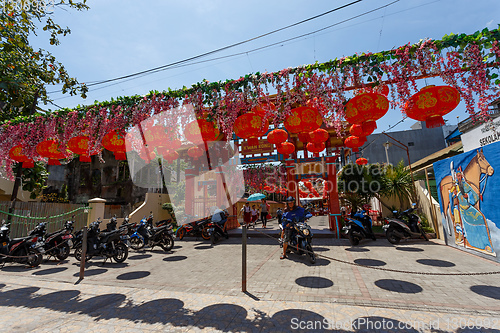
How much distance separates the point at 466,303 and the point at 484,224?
4.09 metres

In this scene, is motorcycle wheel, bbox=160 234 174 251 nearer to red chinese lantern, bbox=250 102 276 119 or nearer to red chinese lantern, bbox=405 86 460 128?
red chinese lantern, bbox=250 102 276 119

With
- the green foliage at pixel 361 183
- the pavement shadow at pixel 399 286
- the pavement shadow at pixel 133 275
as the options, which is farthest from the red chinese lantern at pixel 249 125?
the green foliage at pixel 361 183

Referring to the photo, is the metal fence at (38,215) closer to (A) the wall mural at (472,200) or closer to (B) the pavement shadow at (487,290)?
(B) the pavement shadow at (487,290)

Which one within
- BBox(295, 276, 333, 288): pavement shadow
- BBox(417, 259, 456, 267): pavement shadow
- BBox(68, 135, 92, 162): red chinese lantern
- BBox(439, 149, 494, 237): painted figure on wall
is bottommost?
BBox(417, 259, 456, 267): pavement shadow

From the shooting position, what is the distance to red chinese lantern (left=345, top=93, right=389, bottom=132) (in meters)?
4.51

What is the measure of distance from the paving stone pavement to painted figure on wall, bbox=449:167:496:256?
0.50 metres

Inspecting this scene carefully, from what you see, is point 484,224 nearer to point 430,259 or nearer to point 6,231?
point 430,259

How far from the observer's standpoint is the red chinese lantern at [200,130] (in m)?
6.08

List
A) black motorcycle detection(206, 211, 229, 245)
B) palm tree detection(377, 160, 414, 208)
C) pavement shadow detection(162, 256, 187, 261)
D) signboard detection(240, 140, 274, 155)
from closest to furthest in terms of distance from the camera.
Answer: pavement shadow detection(162, 256, 187, 261)
black motorcycle detection(206, 211, 229, 245)
palm tree detection(377, 160, 414, 208)
signboard detection(240, 140, 274, 155)

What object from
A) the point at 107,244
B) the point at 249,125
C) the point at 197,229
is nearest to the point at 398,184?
the point at 197,229

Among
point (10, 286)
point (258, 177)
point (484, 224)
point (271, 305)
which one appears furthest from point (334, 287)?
point (258, 177)

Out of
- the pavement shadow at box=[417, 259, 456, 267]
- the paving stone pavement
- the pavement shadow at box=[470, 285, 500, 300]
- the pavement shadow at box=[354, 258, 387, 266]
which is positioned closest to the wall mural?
the paving stone pavement

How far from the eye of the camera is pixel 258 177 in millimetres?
23609

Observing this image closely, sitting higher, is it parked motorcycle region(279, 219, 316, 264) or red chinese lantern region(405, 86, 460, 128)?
red chinese lantern region(405, 86, 460, 128)
